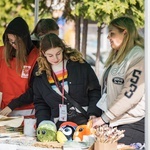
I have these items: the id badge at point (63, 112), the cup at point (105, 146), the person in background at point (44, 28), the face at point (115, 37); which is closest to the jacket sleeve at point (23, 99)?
the id badge at point (63, 112)

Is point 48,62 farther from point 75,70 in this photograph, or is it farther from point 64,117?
point 64,117

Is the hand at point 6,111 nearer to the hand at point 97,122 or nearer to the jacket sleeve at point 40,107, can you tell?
the jacket sleeve at point 40,107

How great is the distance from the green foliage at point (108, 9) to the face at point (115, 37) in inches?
144

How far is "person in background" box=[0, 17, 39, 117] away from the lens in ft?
11.2

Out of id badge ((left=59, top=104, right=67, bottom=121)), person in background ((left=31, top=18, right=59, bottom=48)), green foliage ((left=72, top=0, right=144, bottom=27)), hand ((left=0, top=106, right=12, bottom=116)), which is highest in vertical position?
green foliage ((left=72, top=0, right=144, bottom=27))

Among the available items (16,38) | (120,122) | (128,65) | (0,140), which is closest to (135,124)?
(120,122)

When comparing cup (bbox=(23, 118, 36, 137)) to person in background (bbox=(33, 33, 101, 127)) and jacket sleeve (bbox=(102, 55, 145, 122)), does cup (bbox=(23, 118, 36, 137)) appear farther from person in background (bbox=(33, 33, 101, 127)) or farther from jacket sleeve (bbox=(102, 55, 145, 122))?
jacket sleeve (bbox=(102, 55, 145, 122))

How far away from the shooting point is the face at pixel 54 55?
302 cm

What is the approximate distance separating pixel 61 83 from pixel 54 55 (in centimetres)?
20

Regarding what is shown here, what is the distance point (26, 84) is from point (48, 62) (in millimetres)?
394

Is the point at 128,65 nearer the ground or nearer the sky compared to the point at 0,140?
nearer the sky

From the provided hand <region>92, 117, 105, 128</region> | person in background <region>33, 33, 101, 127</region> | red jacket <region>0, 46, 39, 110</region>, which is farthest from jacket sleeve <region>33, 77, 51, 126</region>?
hand <region>92, 117, 105, 128</region>

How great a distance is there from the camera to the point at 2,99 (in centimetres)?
350

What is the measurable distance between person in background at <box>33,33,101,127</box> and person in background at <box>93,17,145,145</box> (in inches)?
5.3
